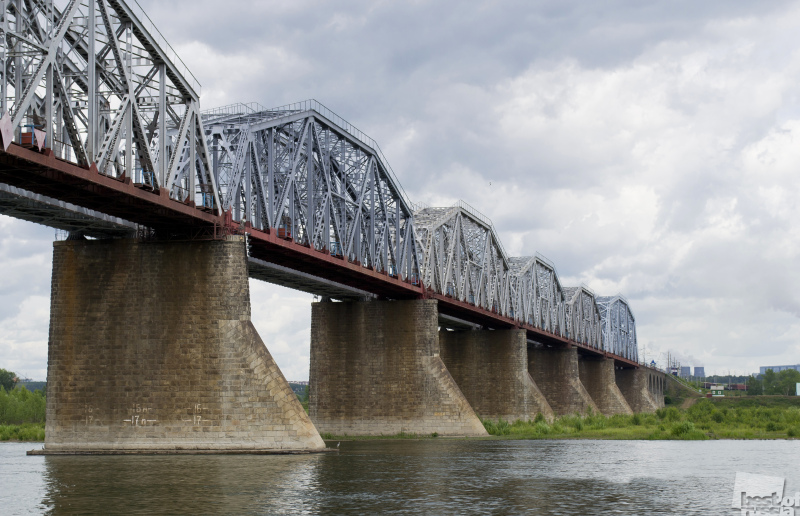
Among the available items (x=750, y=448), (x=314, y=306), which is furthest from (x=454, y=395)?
(x=750, y=448)

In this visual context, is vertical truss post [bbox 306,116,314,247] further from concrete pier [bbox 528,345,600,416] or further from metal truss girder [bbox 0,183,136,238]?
concrete pier [bbox 528,345,600,416]

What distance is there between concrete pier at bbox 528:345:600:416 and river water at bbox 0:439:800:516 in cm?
6443

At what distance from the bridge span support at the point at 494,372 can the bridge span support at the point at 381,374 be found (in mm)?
22565

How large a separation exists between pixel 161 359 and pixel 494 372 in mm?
56674

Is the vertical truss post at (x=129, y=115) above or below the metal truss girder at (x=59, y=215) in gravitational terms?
above

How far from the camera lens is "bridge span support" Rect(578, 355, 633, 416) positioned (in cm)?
14070

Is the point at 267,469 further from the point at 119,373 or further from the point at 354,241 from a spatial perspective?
the point at 354,241

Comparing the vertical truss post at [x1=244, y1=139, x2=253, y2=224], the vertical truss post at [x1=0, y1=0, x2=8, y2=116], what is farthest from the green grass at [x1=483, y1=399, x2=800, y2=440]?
the vertical truss post at [x1=0, y1=0, x2=8, y2=116]

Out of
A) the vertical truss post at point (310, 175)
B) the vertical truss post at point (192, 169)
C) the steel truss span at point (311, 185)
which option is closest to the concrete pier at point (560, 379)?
the steel truss span at point (311, 185)

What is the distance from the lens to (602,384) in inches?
5837

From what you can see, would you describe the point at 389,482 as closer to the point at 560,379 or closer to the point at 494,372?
the point at 494,372

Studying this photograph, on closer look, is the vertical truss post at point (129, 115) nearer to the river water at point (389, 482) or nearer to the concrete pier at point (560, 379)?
the river water at point (389, 482)

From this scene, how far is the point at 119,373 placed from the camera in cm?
4609

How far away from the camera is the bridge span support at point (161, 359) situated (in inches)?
1754
